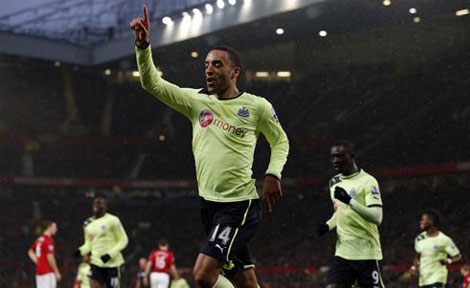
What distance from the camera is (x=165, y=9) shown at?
76.3 ft

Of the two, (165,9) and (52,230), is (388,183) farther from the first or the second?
(52,230)

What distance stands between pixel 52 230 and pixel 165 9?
11604 millimetres

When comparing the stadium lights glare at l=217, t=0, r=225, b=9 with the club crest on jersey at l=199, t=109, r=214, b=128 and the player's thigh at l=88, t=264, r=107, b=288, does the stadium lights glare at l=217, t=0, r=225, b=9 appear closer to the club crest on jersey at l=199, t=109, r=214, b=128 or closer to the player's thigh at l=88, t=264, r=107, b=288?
the player's thigh at l=88, t=264, r=107, b=288

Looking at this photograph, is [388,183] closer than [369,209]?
No

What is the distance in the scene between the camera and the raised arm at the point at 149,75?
15.8 feet

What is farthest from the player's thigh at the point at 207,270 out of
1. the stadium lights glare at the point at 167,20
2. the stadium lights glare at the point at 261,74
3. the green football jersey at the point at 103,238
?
the stadium lights glare at the point at 261,74

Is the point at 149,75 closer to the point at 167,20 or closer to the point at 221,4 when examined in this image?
the point at 221,4

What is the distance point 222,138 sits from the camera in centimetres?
529

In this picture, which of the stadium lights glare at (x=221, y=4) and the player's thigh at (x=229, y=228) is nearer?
the player's thigh at (x=229, y=228)

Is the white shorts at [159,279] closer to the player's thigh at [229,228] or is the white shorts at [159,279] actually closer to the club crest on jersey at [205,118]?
the player's thigh at [229,228]

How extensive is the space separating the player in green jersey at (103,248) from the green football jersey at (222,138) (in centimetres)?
552

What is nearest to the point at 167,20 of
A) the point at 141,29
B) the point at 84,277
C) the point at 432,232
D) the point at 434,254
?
the point at 84,277

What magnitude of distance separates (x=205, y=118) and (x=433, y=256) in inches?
243

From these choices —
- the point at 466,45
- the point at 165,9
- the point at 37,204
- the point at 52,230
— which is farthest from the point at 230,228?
the point at 37,204
